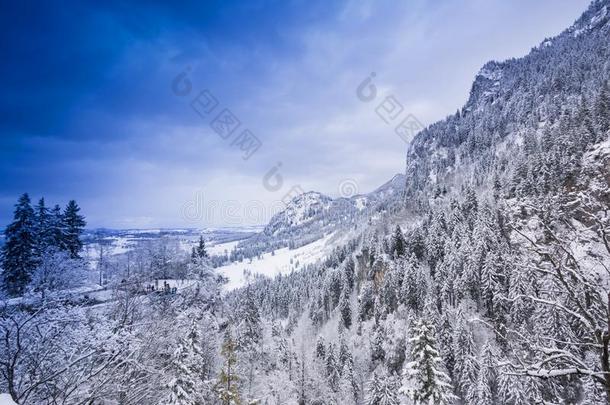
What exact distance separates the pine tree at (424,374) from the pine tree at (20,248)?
104ft

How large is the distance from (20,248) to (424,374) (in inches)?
1366

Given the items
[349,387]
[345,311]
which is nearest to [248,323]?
[349,387]

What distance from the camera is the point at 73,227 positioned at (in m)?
35.1

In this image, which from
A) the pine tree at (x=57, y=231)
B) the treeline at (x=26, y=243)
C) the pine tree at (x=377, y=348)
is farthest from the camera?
the pine tree at (x=377, y=348)

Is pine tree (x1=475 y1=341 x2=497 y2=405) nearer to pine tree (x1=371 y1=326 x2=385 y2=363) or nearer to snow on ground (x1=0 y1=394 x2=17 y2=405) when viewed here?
pine tree (x1=371 y1=326 x2=385 y2=363)

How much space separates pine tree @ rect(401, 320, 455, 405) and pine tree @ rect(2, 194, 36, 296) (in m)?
31.7

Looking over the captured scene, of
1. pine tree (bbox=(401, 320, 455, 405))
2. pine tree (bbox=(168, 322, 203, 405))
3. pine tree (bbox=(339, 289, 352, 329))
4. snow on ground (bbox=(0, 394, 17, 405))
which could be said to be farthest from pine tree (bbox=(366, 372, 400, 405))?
pine tree (bbox=(339, 289, 352, 329))

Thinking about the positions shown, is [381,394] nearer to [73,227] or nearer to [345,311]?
[73,227]

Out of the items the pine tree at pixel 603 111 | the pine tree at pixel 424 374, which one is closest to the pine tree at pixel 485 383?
the pine tree at pixel 424 374

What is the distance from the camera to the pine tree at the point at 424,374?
68.5 feet

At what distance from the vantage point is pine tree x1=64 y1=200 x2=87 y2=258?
112ft

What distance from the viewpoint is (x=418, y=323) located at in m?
21.9

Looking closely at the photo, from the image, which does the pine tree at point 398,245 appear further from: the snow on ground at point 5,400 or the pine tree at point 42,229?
the snow on ground at point 5,400

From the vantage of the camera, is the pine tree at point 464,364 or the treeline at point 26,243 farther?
the pine tree at point 464,364
